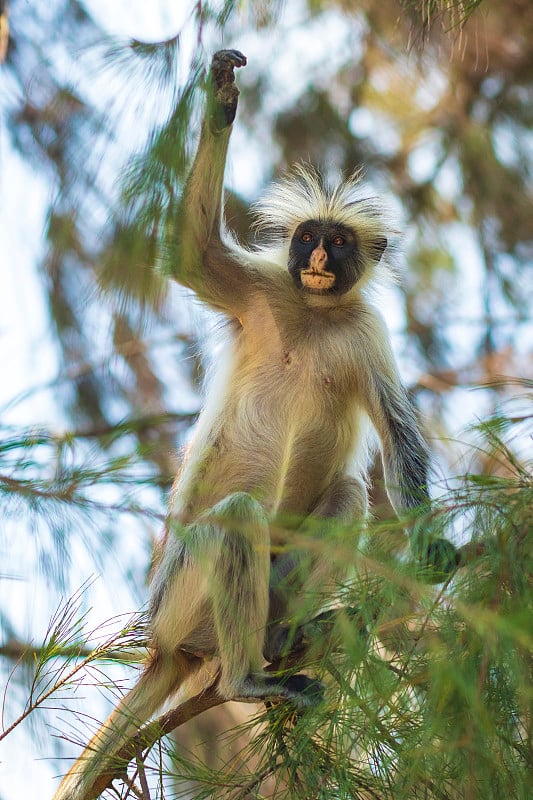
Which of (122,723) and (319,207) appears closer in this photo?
(122,723)

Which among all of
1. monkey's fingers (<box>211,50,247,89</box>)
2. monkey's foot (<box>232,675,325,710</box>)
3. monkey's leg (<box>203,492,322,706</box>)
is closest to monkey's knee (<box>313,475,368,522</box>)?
monkey's leg (<box>203,492,322,706</box>)

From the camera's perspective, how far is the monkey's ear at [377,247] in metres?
5.93

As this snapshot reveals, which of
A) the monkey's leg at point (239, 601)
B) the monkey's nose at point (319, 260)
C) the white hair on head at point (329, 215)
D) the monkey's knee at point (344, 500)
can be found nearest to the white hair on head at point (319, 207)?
the white hair on head at point (329, 215)

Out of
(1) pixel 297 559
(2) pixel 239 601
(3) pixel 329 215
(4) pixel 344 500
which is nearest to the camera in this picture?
(2) pixel 239 601

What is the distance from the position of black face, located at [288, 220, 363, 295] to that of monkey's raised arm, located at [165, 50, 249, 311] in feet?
1.05

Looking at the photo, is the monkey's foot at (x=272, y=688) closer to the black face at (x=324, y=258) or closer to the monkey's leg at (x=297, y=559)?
the monkey's leg at (x=297, y=559)

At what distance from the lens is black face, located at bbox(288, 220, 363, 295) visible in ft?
17.4

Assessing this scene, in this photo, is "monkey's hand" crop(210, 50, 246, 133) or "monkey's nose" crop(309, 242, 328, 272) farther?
"monkey's nose" crop(309, 242, 328, 272)

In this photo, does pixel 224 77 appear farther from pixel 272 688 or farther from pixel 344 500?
pixel 272 688

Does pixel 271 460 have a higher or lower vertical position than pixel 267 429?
A: lower

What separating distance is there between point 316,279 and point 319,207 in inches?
33.1

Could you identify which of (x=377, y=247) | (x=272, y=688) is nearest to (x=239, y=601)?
(x=272, y=688)

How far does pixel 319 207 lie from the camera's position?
5.94 meters

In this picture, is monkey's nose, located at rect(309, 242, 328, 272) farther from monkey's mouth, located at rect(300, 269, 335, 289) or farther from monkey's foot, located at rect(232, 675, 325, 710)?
monkey's foot, located at rect(232, 675, 325, 710)
